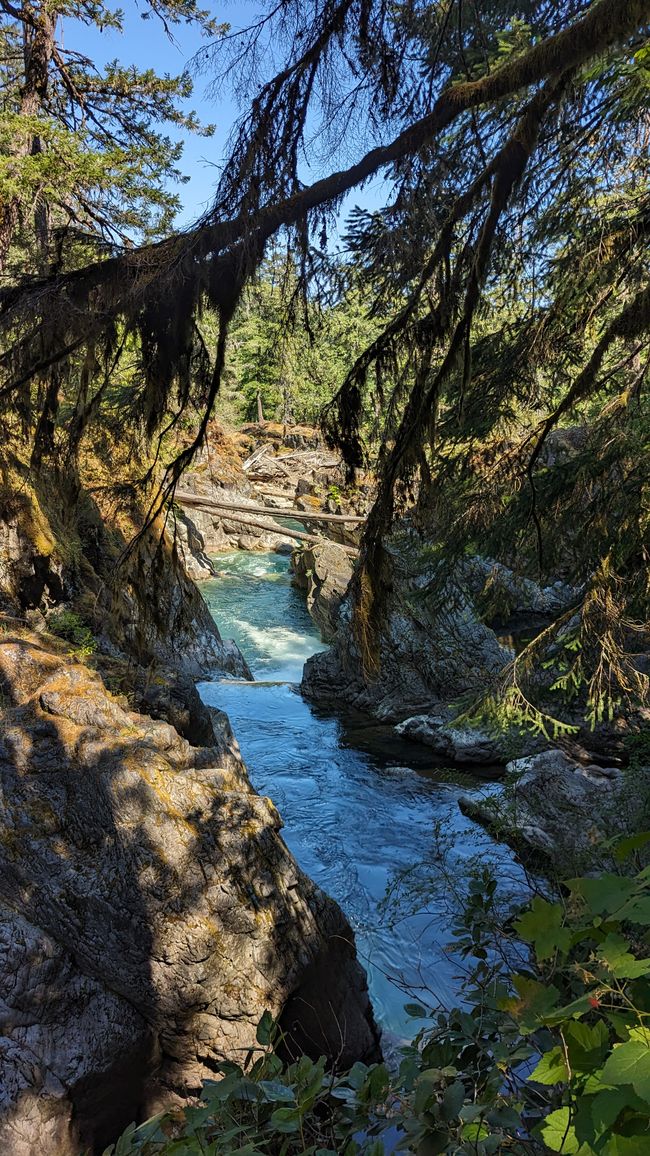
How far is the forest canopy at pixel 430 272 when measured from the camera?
9.97 ft

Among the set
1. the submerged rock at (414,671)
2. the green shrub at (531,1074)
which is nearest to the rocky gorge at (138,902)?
the green shrub at (531,1074)

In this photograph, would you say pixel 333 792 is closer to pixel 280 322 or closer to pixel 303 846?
pixel 303 846

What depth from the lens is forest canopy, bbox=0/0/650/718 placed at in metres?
3.04

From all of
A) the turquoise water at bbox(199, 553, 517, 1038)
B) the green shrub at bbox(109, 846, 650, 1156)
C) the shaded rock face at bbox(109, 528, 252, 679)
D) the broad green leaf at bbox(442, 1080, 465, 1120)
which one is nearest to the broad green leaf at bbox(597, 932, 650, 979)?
the green shrub at bbox(109, 846, 650, 1156)

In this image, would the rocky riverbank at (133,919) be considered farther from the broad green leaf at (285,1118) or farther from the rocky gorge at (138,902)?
the broad green leaf at (285,1118)

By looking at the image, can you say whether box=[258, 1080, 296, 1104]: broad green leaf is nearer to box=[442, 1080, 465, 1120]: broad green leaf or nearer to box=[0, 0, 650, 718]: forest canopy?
box=[442, 1080, 465, 1120]: broad green leaf

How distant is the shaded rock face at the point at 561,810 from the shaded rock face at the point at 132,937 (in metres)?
2.23

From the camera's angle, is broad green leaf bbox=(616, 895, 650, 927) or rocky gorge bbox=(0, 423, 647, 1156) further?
rocky gorge bbox=(0, 423, 647, 1156)

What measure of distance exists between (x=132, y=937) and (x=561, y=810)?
4766 mm

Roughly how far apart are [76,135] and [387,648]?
807cm

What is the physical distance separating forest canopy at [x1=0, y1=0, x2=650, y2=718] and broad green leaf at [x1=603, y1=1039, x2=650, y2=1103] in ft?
8.45

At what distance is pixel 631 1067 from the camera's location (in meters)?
1.16

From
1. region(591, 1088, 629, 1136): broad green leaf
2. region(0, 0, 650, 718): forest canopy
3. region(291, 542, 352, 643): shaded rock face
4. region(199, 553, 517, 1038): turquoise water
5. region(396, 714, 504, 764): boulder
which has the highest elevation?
region(0, 0, 650, 718): forest canopy

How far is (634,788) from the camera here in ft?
20.7
